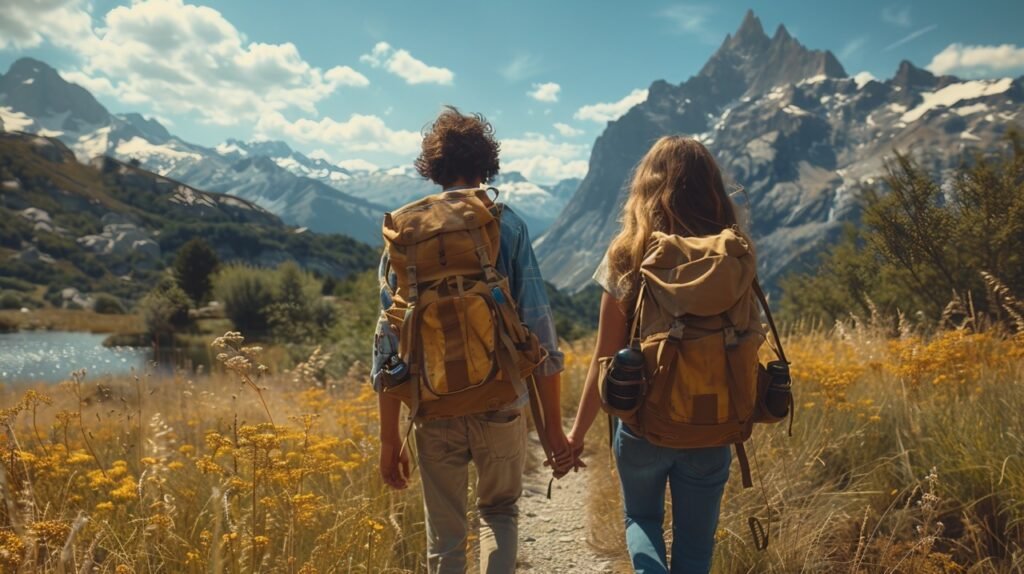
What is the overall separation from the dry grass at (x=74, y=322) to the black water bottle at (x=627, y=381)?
142 feet

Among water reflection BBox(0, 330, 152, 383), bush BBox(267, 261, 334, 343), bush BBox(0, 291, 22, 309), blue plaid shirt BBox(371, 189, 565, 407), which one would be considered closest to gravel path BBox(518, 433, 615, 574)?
blue plaid shirt BBox(371, 189, 565, 407)

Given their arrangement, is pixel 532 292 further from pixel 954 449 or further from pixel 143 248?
pixel 143 248

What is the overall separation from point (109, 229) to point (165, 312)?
283 feet

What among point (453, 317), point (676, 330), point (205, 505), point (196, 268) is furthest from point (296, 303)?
point (676, 330)

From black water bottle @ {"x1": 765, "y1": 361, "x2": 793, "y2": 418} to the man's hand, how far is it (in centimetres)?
143

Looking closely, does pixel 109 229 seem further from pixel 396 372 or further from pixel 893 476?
pixel 893 476

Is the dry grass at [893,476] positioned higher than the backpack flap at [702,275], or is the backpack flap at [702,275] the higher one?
the backpack flap at [702,275]

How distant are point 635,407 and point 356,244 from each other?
13700cm

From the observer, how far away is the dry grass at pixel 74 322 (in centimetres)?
4144

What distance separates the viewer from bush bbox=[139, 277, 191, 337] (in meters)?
31.0

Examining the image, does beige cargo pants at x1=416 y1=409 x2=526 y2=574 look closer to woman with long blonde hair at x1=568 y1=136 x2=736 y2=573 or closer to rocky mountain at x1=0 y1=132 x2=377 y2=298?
woman with long blonde hair at x1=568 y1=136 x2=736 y2=573

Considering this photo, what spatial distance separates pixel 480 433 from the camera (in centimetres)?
219

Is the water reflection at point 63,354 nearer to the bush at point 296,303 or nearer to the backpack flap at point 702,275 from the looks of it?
the bush at point 296,303

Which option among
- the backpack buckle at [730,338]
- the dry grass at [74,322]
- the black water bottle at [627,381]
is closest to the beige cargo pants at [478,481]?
the black water bottle at [627,381]
